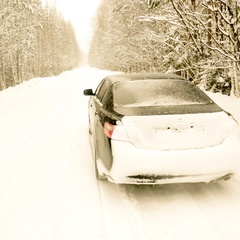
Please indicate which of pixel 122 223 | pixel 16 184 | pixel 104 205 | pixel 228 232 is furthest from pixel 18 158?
pixel 228 232

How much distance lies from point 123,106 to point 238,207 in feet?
6.53

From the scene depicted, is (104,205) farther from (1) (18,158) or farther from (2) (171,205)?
(1) (18,158)

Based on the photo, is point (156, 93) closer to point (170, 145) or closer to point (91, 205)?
point (170, 145)

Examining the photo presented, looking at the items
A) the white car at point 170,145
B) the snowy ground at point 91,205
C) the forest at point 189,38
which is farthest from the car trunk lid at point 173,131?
the forest at point 189,38

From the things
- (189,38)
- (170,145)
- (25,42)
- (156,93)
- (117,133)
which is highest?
A: (25,42)

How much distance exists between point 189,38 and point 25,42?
81.9 feet

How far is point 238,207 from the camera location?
402 cm

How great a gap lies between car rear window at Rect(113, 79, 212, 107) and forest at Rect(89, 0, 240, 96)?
192 cm

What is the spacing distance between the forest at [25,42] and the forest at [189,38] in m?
7.59

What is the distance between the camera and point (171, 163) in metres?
3.81

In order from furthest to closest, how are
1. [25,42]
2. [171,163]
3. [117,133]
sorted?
[25,42] < [117,133] < [171,163]

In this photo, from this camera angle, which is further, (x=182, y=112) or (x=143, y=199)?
(x=143, y=199)

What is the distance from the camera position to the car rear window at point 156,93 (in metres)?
4.55

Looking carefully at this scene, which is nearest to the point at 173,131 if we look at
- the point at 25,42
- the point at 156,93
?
the point at 156,93
